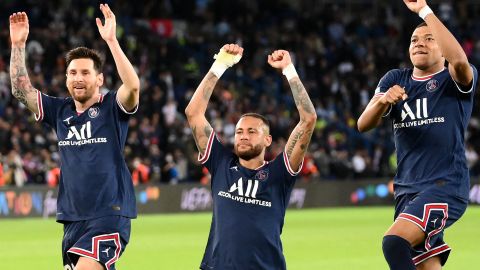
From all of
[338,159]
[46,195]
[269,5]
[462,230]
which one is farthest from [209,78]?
[269,5]

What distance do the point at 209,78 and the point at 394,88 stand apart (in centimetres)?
142

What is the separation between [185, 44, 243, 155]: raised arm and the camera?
297 inches

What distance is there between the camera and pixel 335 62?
1304 inches

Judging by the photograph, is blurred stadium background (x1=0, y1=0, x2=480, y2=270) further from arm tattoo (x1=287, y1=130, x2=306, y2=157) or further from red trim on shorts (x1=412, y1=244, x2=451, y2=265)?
arm tattoo (x1=287, y1=130, x2=306, y2=157)

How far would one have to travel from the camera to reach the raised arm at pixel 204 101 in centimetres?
755

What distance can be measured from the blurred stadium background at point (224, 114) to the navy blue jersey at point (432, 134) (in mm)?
5622

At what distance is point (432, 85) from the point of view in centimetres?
796

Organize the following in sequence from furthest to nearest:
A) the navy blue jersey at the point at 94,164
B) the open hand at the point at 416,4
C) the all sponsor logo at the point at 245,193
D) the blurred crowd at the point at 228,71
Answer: the blurred crowd at the point at 228,71
the open hand at the point at 416,4
the navy blue jersey at the point at 94,164
the all sponsor logo at the point at 245,193

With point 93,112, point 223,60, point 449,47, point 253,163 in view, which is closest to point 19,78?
point 93,112

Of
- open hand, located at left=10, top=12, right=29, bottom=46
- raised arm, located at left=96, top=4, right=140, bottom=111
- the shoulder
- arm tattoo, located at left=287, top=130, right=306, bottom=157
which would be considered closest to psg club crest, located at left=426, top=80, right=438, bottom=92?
the shoulder

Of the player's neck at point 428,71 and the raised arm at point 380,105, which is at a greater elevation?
the player's neck at point 428,71

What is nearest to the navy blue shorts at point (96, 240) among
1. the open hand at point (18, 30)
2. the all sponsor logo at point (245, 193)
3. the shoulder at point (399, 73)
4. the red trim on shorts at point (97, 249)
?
the red trim on shorts at point (97, 249)

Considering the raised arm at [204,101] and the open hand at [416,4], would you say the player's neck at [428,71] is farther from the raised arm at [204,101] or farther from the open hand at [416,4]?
the raised arm at [204,101]

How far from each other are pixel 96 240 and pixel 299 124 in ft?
5.69
